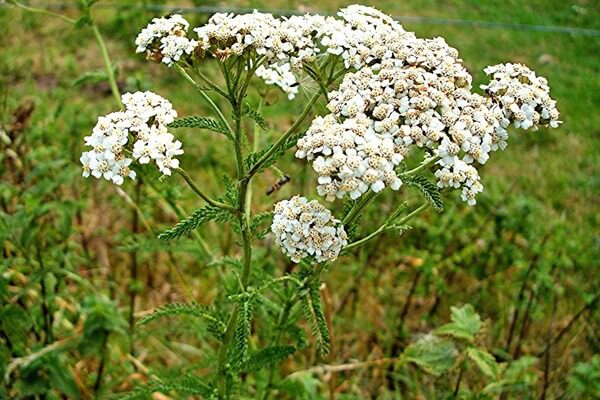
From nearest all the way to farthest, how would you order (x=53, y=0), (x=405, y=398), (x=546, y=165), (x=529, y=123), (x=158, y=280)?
(x=529, y=123)
(x=405, y=398)
(x=158, y=280)
(x=546, y=165)
(x=53, y=0)

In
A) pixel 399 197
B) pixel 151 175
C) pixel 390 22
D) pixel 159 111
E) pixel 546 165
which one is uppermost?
pixel 546 165

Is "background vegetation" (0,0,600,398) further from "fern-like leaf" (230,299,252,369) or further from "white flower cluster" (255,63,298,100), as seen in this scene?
"fern-like leaf" (230,299,252,369)

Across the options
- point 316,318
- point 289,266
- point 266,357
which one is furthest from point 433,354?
point 316,318

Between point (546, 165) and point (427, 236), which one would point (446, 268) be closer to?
point (427, 236)

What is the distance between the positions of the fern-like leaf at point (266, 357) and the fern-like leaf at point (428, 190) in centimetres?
49

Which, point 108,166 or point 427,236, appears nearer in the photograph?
point 108,166

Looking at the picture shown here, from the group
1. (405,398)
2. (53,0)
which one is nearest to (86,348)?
(405,398)

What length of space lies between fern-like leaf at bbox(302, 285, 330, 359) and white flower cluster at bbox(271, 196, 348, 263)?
157mm

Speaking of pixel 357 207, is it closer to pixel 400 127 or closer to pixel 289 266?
pixel 400 127

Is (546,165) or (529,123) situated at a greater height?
(546,165)

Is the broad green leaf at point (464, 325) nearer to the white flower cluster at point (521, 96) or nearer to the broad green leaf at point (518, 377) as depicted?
the broad green leaf at point (518, 377)

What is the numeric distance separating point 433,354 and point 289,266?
0.57 m

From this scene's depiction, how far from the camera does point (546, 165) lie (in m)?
3.88

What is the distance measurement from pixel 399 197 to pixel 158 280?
1127 mm
